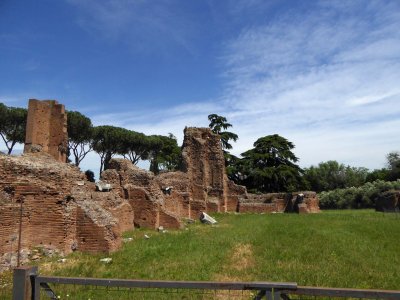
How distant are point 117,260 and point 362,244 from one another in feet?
26.9

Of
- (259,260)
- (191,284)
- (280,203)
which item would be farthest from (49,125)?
(191,284)

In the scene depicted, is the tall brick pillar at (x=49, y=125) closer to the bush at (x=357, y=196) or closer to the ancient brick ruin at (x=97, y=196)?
the ancient brick ruin at (x=97, y=196)

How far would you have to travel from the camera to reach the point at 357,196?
153 feet

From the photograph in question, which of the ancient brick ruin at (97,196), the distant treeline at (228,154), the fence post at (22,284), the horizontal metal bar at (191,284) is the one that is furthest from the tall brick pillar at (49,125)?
the horizontal metal bar at (191,284)

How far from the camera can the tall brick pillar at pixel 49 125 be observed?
32031 mm

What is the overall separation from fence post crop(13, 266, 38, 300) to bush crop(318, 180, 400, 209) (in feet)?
144

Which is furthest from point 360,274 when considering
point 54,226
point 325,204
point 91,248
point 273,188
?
point 325,204

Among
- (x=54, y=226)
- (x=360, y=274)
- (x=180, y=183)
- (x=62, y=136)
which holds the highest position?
(x=62, y=136)

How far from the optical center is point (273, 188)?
49.3 meters

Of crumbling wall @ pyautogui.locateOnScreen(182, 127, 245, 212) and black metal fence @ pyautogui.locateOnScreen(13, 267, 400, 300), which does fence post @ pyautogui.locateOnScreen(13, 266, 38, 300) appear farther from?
crumbling wall @ pyautogui.locateOnScreen(182, 127, 245, 212)

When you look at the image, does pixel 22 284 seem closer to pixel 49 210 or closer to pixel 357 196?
pixel 49 210

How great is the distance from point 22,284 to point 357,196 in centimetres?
4753

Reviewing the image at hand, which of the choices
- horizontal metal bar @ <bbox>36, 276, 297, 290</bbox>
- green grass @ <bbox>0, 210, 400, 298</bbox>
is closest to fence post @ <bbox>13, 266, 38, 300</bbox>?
horizontal metal bar @ <bbox>36, 276, 297, 290</bbox>

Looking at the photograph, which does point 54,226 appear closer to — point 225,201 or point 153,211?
point 153,211
